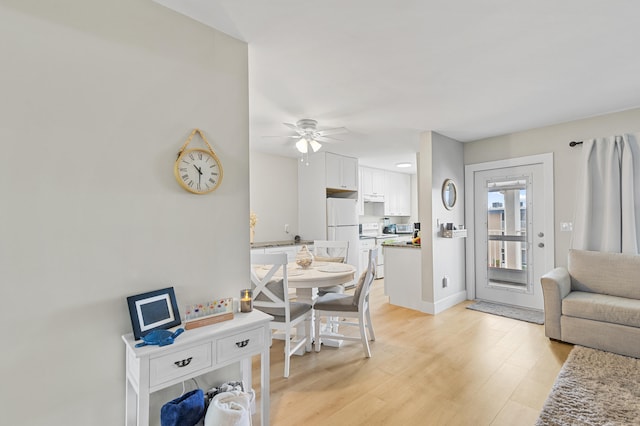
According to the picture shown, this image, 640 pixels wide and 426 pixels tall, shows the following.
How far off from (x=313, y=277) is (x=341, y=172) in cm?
299

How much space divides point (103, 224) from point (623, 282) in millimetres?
4430

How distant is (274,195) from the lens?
5180 mm

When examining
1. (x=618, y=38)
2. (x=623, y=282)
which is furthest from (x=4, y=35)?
(x=623, y=282)

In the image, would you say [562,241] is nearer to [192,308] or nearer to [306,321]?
[306,321]

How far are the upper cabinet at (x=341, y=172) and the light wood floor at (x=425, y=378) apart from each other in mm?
2582

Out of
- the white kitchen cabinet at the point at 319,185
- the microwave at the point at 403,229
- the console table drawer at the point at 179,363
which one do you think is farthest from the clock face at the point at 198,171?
the microwave at the point at 403,229

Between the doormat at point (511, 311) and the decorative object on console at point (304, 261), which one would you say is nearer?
the decorative object on console at point (304, 261)

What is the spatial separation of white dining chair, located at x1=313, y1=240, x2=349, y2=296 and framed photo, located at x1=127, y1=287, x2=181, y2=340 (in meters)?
2.05

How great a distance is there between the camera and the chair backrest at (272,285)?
2.37m

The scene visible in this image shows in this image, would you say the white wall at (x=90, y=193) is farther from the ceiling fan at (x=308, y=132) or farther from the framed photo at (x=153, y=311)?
the ceiling fan at (x=308, y=132)

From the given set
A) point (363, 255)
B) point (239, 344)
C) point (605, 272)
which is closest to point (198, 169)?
point (239, 344)

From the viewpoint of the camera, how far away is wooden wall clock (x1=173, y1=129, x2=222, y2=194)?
1.71 m

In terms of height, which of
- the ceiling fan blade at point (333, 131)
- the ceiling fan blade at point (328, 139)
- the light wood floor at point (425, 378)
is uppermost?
the ceiling fan blade at point (328, 139)

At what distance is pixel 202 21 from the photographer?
70.6 inches
